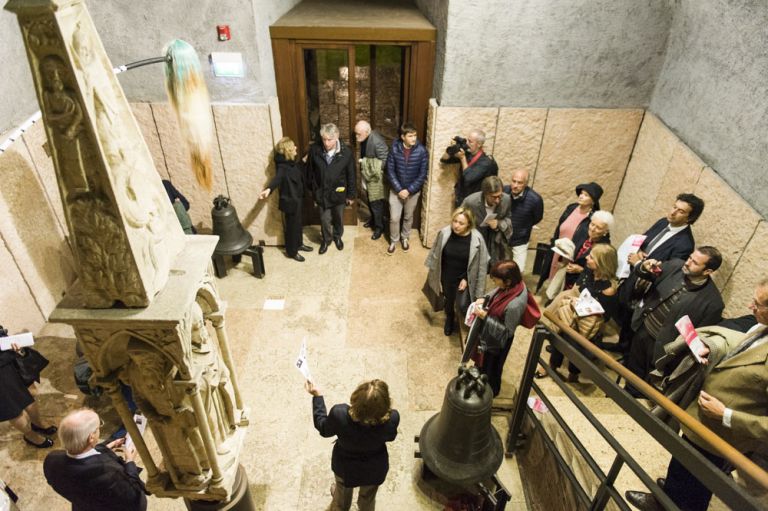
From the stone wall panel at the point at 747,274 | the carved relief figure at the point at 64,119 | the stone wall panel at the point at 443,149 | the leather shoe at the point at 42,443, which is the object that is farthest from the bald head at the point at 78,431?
the stone wall panel at the point at 747,274

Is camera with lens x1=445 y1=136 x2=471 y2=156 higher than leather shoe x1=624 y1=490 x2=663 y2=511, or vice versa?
camera with lens x1=445 y1=136 x2=471 y2=156

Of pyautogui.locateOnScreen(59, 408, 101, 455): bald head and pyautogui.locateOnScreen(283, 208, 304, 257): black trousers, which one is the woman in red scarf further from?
pyautogui.locateOnScreen(283, 208, 304, 257): black trousers

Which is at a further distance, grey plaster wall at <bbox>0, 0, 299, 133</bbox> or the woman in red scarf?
grey plaster wall at <bbox>0, 0, 299, 133</bbox>

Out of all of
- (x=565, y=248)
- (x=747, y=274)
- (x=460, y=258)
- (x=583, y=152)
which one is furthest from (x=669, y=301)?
(x=583, y=152)

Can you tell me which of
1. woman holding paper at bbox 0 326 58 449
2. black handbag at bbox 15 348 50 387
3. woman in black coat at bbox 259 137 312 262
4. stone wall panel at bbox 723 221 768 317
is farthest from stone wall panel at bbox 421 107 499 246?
woman holding paper at bbox 0 326 58 449

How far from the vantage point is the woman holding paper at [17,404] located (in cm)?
365

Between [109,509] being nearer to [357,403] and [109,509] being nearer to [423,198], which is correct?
[357,403]

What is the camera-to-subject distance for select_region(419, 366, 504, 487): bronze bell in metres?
3.12

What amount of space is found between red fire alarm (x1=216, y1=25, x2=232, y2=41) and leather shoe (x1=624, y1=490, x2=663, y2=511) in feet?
16.9

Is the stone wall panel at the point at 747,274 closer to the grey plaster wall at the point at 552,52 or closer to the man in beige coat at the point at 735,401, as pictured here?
the man in beige coat at the point at 735,401

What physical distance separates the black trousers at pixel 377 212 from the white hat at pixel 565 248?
2.45 metres

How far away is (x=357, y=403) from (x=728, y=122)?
3907mm

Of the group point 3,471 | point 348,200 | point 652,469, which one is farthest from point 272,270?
point 652,469

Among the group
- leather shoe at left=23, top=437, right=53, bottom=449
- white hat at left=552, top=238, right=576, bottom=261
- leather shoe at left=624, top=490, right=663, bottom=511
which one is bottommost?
leather shoe at left=23, top=437, right=53, bottom=449
